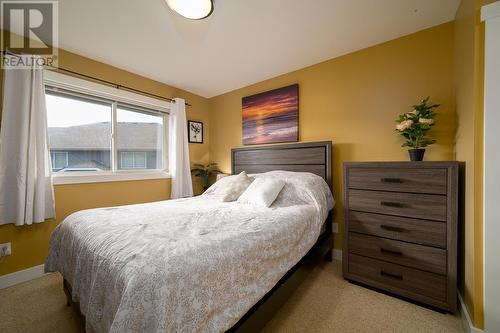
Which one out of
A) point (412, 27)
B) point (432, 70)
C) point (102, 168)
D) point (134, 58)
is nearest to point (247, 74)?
point (134, 58)

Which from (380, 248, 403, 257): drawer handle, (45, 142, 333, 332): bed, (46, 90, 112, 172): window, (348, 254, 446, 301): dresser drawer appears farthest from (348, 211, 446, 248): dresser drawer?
(46, 90, 112, 172): window

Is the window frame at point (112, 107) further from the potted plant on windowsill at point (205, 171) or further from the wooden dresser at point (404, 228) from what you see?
the wooden dresser at point (404, 228)

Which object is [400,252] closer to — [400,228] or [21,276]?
[400,228]

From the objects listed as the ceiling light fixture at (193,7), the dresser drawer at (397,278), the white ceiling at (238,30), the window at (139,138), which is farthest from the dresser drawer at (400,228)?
the window at (139,138)

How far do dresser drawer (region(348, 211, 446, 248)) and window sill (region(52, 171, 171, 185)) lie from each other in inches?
106

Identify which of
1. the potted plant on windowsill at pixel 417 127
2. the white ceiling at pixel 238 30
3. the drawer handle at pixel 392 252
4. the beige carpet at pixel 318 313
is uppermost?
the white ceiling at pixel 238 30

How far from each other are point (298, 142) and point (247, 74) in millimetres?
1241

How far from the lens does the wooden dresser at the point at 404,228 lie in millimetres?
1507

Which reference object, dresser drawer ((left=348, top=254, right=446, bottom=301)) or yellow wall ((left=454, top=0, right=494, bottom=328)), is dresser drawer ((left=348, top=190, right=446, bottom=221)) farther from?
dresser drawer ((left=348, top=254, right=446, bottom=301))

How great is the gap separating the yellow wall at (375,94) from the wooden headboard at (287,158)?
5.6 inches

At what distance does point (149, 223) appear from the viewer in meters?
1.40

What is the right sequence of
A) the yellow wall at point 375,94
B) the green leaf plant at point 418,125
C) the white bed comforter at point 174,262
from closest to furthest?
the white bed comforter at point 174,262
the green leaf plant at point 418,125
the yellow wall at point 375,94

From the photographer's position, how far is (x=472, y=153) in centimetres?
128

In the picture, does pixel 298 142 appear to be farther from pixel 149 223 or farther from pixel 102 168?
pixel 102 168
